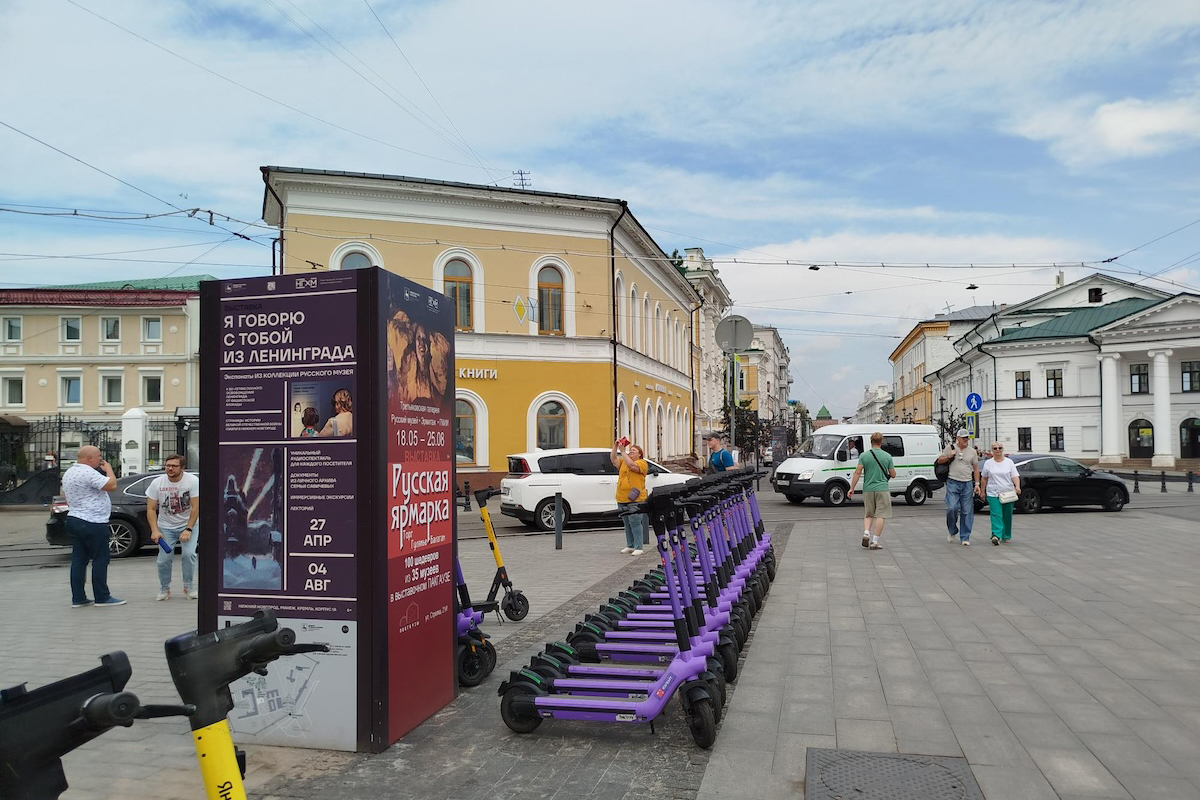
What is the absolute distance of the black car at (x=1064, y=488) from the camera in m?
21.4

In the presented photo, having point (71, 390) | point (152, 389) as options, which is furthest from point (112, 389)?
point (152, 389)

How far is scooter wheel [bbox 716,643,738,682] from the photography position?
595cm

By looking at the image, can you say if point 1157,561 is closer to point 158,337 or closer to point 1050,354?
point 158,337

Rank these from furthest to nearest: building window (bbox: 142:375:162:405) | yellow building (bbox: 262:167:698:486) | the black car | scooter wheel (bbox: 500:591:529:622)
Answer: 1. building window (bbox: 142:375:162:405)
2. yellow building (bbox: 262:167:698:486)
3. the black car
4. scooter wheel (bbox: 500:591:529:622)

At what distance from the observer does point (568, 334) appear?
3134 centimetres

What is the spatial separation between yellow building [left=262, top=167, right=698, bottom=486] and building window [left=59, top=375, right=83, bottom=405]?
2081 centimetres

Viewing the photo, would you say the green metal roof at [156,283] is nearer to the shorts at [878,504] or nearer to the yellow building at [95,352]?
the yellow building at [95,352]

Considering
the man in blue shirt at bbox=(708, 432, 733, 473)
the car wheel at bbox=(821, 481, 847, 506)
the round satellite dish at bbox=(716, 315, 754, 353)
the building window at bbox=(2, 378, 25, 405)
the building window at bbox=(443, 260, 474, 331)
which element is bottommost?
the car wheel at bbox=(821, 481, 847, 506)

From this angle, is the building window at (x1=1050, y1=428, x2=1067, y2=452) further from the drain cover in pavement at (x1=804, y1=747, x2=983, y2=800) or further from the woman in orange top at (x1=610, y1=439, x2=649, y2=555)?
the drain cover in pavement at (x1=804, y1=747, x2=983, y2=800)

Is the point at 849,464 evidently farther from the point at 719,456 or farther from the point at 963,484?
the point at 719,456

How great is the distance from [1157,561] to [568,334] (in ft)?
71.4

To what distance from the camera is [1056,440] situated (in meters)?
64.6

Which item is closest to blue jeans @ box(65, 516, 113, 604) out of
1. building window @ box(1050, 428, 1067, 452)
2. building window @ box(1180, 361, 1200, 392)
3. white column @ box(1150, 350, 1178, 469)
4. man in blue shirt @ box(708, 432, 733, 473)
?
man in blue shirt @ box(708, 432, 733, 473)

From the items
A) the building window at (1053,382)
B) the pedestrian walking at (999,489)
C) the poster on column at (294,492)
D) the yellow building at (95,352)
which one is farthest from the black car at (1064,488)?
the building window at (1053,382)
